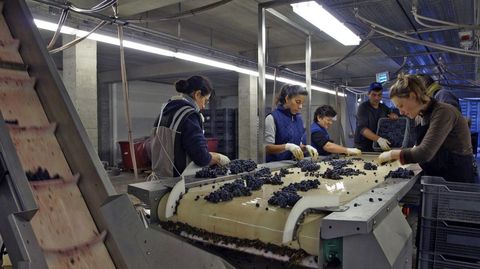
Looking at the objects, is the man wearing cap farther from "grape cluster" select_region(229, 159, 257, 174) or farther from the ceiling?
"grape cluster" select_region(229, 159, 257, 174)

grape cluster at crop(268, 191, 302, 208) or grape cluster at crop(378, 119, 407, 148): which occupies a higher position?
grape cluster at crop(378, 119, 407, 148)

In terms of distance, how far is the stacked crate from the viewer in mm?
1487

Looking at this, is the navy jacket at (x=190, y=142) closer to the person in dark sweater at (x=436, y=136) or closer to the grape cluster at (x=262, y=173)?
the grape cluster at (x=262, y=173)

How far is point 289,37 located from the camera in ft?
22.4

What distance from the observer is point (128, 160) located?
8.97 metres

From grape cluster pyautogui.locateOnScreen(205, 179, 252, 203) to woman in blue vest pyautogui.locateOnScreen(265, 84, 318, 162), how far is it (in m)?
1.34

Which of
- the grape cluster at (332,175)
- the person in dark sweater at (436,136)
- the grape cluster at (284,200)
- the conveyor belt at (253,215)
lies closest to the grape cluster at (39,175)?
the conveyor belt at (253,215)

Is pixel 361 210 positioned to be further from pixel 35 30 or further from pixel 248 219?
pixel 35 30

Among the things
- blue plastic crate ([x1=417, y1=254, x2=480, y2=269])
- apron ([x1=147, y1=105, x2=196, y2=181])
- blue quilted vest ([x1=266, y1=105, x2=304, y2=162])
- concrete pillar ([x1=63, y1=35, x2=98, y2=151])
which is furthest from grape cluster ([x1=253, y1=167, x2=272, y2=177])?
concrete pillar ([x1=63, y1=35, x2=98, y2=151])

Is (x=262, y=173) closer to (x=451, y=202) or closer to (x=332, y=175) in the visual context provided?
(x=332, y=175)

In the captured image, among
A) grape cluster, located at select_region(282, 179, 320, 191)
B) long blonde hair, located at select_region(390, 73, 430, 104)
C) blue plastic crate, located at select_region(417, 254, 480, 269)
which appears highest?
long blonde hair, located at select_region(390, 73, 430, 104)

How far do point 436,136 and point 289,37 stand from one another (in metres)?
5.36

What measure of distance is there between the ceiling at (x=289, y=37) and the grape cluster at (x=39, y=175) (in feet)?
3.87

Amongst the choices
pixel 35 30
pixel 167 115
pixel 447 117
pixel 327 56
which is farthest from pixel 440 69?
pixel 35 30
